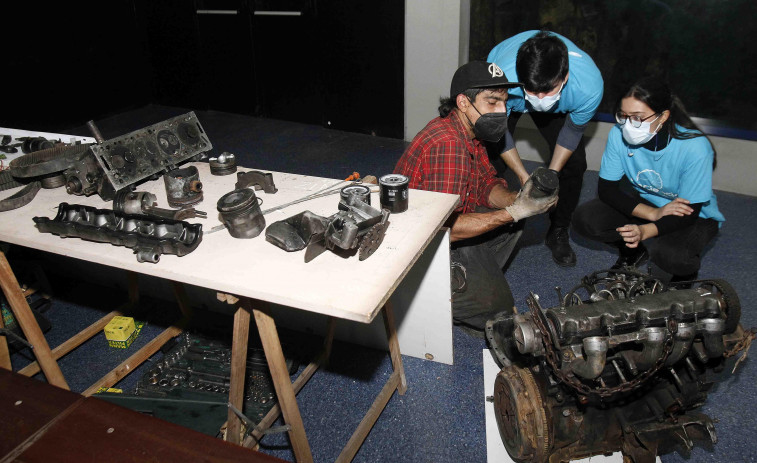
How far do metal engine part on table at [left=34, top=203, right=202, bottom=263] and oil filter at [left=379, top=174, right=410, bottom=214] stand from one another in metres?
0.67

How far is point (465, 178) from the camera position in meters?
2.20

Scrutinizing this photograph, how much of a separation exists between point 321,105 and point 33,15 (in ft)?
10.6

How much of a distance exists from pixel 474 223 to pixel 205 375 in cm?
152

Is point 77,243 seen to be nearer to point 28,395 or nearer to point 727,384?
point 28,395

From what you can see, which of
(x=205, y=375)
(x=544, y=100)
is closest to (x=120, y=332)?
(x=205, y=375)

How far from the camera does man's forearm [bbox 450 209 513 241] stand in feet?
7.50

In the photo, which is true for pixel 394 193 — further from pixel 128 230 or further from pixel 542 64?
pixel 542 64

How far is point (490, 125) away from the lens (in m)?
2.30

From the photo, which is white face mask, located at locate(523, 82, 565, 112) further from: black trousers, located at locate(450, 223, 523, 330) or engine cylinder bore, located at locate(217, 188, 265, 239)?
engine cylinder bore, located at locate(217, 188, 265, 239)

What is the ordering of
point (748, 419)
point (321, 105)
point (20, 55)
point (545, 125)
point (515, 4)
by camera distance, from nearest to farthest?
point (748, 419)
point (545, 125)
point (515, 4)
point (20, 55)
point (321, 105)

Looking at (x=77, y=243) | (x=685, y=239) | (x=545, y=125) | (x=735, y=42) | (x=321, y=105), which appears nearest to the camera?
(x=77, y=243)

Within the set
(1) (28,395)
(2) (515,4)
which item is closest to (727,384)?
(1) (28,395)

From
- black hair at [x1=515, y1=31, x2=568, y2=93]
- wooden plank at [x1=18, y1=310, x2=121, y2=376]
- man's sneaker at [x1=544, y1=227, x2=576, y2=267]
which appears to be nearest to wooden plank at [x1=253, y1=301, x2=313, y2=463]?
wooden plank at [x1=18, y1=310, x2=121, y2=376]

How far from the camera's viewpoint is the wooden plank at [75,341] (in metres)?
2.49
